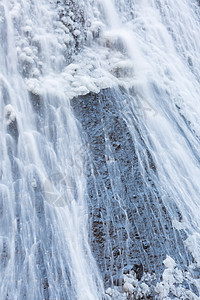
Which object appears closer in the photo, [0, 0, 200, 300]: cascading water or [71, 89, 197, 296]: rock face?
[0, 0, 200, 300]: cascading water

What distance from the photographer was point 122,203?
17.3ft

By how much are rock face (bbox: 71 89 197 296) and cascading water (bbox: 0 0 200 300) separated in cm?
2

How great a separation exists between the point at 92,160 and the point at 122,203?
3.26 ft

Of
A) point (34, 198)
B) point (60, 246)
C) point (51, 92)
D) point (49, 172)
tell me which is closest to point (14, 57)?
point (51, 92)

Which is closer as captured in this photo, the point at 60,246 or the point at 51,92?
the point at 60,246

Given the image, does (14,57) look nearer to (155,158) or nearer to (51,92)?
(51,92)

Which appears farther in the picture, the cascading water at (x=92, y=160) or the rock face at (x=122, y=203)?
the rock face at (x=122, y=203)

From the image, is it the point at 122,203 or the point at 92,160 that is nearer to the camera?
the point at 122,203

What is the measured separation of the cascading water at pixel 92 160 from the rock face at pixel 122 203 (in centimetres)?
2

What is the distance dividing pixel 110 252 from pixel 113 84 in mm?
3743

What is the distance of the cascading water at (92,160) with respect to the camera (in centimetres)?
457

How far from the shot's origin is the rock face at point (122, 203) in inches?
188

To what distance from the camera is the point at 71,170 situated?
549 centimetres

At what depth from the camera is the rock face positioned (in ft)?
15.7
